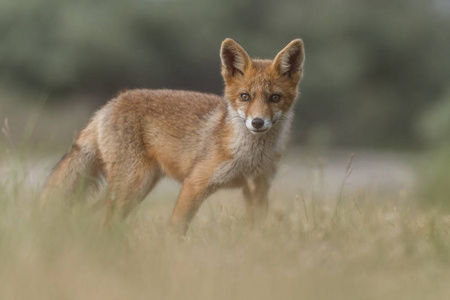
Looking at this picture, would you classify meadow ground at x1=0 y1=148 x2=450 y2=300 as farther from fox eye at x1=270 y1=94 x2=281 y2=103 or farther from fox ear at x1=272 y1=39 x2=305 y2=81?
fox ear at x1=272 y1=39 x2=305 y2=81

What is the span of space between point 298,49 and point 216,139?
1074 millimetres

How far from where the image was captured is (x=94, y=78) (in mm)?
21375

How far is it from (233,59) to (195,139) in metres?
0.83

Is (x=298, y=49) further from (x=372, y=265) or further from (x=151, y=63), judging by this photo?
(x=151, y=63)

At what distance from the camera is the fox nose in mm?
5000

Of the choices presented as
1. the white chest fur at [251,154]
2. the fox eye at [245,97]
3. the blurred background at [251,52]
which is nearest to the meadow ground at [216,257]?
the white chest fur at [251,154]

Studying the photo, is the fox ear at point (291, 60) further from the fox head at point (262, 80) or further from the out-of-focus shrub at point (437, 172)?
the out-of-focus shrub at point (437, 172)

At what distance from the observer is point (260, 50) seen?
21.3 meters

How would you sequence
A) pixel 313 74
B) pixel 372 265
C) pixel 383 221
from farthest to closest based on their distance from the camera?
1. pixel 313 74
2. pixel 383 221
3. pixel 372 265

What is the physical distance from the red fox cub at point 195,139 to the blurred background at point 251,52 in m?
13.0

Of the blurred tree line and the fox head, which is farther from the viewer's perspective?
the blurred tree line

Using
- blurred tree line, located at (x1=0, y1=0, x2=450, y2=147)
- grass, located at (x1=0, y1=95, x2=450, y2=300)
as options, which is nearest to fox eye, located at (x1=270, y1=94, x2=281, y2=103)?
grass, located at (x1=0, y1=95, x2=450, y2=300)

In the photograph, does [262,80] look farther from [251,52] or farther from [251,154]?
[251,52]

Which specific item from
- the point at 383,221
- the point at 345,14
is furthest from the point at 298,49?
the point at 345,14
